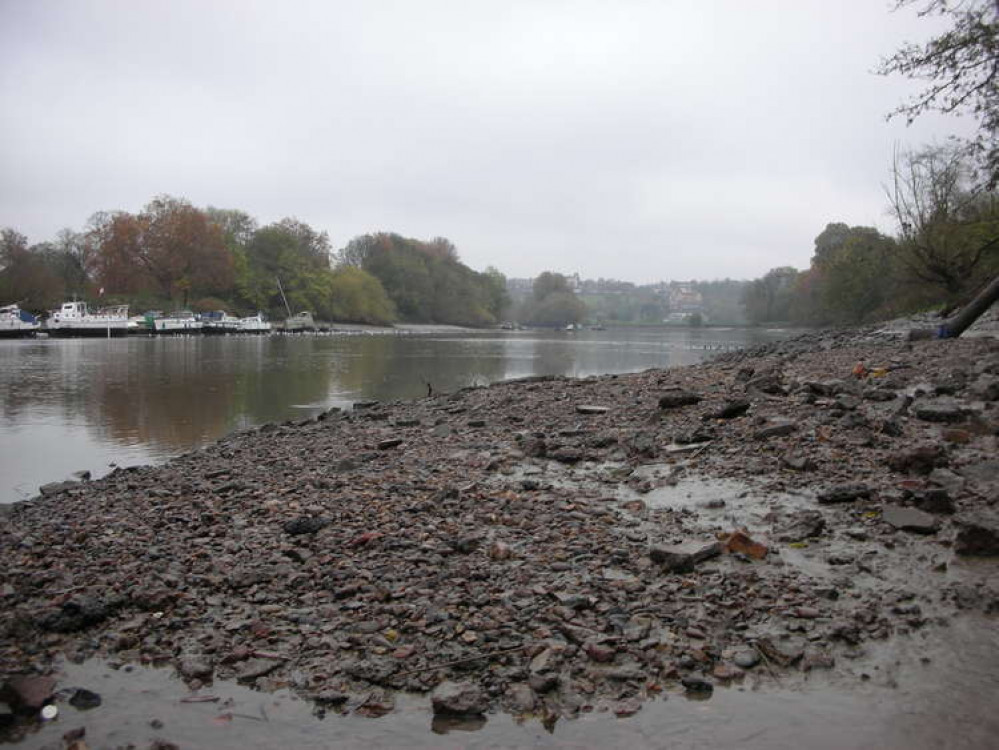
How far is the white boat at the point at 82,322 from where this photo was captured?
81.6 m

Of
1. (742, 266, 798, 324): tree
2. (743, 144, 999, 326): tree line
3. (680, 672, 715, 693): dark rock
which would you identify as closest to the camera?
(680, 672, 715, 693): dark rock

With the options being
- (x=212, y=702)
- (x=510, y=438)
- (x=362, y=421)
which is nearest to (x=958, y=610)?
(x=212, y=702)

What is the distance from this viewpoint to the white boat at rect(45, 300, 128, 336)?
81625 mm

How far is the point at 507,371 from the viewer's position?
3984cm

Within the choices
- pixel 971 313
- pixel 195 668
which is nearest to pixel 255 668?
pixel 195 668

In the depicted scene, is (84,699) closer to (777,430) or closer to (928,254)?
(777,430)

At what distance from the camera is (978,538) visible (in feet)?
17.6

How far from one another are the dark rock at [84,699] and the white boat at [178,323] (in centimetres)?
9679

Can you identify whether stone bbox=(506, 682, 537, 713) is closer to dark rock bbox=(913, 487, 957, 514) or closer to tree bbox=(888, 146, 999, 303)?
dark rock bbox=(913, 487, 957, 514)

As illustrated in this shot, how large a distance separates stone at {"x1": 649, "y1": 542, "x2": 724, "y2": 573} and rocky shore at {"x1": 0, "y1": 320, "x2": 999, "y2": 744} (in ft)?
0.10

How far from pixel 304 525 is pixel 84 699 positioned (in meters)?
2.63

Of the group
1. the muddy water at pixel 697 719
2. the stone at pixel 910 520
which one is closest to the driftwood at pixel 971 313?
the stone at pixel 910 520

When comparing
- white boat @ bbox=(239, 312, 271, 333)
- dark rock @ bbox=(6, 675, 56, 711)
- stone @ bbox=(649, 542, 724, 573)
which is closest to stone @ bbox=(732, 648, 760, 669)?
stone @ bbox=(649, 542, 724, 573)

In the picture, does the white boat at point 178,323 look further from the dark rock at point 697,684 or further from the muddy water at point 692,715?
the dark rock at point 697,684
